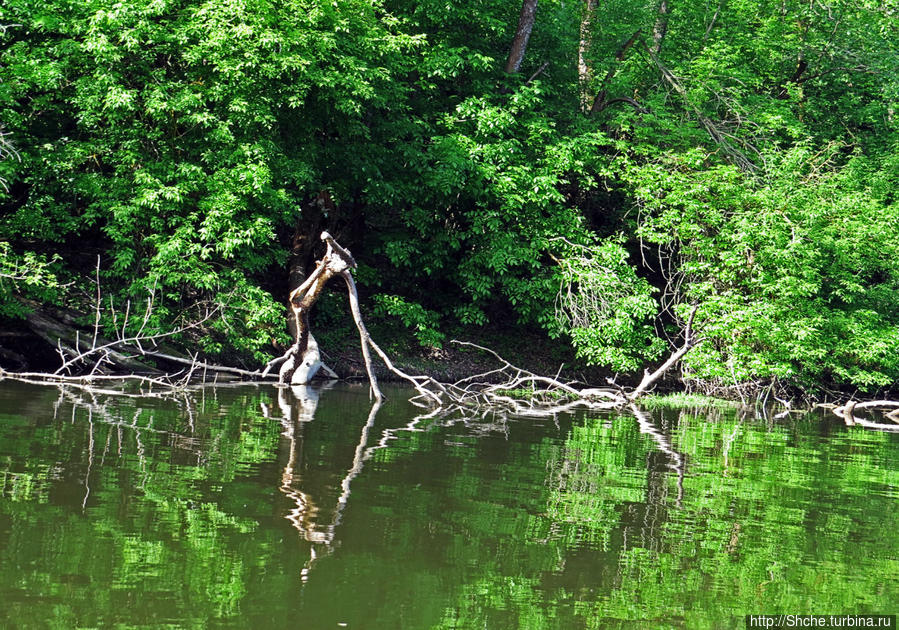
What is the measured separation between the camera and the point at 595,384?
22.9 meters

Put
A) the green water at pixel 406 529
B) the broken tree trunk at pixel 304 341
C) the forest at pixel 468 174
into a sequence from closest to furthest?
the green water at pixel 406 529 < the forest at pixel 468 174 < the broken tree trunk at pixel 304 341

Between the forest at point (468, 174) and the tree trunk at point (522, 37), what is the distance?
111mm

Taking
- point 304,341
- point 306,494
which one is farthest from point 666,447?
Result: point 304,341

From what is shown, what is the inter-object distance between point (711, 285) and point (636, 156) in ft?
17.0

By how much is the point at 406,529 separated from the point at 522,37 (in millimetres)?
19712

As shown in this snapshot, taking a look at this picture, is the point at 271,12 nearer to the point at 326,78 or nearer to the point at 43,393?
the point at 326,78

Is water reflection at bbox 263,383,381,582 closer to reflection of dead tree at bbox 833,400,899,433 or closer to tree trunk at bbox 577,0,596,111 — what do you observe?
reflection of dead tree at bbox 833,400,899,433

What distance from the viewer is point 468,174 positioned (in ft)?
69.2

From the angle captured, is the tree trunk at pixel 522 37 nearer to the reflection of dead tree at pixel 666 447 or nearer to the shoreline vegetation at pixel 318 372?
the shoreline vegetation at pixel 318 372

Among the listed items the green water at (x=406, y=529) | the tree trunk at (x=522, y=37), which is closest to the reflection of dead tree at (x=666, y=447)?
the green water at (x=406, y=529)

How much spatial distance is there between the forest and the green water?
6.10m

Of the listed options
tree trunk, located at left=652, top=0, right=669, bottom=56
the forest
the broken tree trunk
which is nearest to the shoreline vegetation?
the broken tree trunk

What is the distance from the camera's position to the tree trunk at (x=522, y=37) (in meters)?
23.1

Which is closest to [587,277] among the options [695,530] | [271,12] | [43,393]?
[271,12]
